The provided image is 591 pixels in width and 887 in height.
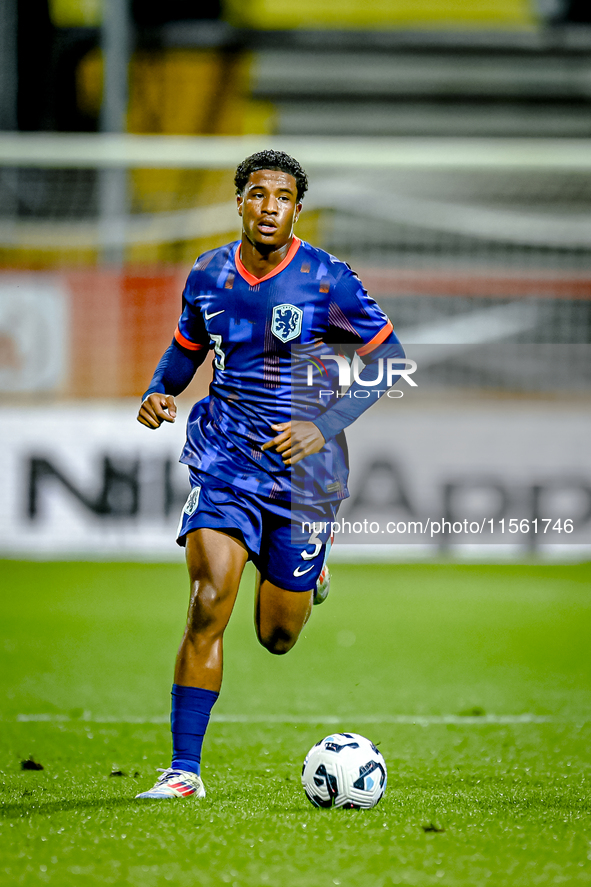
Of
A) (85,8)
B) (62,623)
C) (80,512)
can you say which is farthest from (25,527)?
(85,8)

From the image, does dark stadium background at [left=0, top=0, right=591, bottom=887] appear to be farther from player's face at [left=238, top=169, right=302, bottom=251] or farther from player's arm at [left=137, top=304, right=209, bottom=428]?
player's face at [left=238, top=169, right=302, bottom=251]

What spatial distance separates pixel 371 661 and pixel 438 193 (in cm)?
698

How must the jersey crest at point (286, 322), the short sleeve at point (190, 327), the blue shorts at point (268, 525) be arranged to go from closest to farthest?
1. the blue shorts at point (268, 525)
2. the jersey crest at point (286, 322)
3. the short sleeve at point (190, 327)

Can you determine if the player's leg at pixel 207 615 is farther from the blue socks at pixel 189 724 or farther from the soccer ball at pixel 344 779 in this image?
the soccer ball at pixel 344 779

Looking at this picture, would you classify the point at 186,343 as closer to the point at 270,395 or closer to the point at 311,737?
the point at 270,395

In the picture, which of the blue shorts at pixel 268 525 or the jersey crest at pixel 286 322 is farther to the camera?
the jersey crest at pixel 286 322

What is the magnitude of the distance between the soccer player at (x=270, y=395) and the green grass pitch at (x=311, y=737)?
24.4 inches

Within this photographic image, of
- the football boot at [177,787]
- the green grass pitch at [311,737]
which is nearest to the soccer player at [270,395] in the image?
the football boot at [177,787]

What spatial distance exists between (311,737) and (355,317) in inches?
71.1

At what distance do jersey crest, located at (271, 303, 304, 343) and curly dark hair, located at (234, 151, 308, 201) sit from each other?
0.40 m

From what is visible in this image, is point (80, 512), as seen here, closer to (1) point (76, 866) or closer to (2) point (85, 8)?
(1) point (76, 866)

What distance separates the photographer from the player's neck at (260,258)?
3.88 meters

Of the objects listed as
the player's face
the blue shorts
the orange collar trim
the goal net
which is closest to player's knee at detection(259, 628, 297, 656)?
the blue shorts

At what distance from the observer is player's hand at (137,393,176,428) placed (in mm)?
3885
